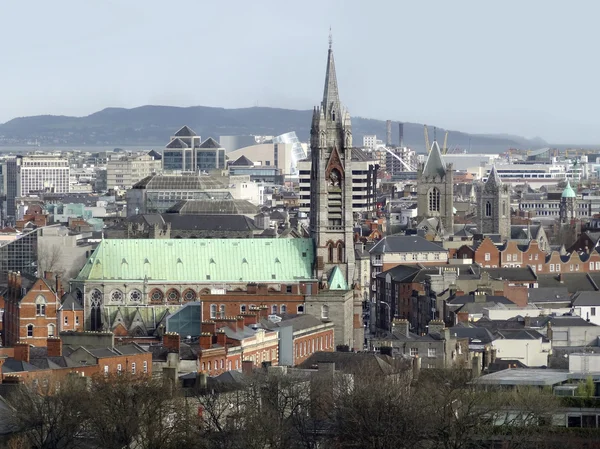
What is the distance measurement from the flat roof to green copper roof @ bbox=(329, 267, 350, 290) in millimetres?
39145

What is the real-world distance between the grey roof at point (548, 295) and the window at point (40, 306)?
1177 inches

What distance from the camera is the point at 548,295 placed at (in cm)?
13462

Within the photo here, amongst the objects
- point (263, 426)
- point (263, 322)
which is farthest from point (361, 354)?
point (263, 426)

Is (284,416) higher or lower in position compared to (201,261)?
lower

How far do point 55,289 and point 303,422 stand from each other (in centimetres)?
5293

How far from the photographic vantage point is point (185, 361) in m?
94.6

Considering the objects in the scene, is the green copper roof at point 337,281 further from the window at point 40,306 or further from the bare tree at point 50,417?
the bare tree at point 50,417

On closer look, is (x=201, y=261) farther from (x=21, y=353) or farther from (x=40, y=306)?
(x=21, y=353)

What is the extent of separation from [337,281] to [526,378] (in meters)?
45.5

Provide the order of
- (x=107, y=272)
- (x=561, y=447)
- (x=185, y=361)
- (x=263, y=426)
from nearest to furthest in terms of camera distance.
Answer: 1. (x=561, y=447)
2. (x=263, y=426)
3. (x=185, y=361)
4. (x=107, y=272)

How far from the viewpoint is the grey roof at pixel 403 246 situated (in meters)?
162

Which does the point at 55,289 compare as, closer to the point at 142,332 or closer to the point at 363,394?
the point at 142,332

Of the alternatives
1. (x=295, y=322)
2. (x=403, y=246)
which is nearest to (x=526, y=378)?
(x=295, y=322)

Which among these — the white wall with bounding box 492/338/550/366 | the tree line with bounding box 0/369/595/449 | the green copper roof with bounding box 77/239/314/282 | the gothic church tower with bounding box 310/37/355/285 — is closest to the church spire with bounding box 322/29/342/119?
the gothic church tower with bounding box 310/37/355/285
